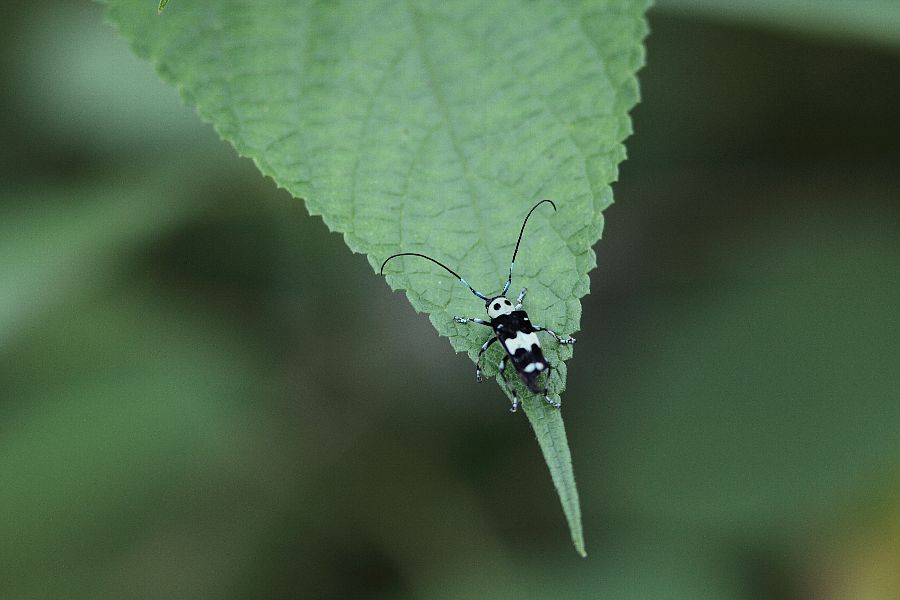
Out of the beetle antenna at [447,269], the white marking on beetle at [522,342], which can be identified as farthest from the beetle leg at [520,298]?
the white marking on beetle at [522,342]

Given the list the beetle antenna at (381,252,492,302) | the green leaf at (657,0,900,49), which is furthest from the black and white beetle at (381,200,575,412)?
the green leaf at (657,0,900,49)

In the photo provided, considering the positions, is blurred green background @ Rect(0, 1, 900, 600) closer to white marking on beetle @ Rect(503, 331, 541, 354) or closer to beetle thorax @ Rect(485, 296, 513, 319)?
white marking on beetle @ Rect(503, 331, 541, 354)

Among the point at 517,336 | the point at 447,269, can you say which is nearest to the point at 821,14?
the point at 517,336

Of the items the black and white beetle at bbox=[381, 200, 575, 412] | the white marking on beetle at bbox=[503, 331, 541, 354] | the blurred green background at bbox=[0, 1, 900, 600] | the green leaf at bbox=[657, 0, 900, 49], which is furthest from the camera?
the blurred green background at bbox=[0, 1, 900, 600]

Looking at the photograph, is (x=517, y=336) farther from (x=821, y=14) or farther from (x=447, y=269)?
(x=821, y=14)

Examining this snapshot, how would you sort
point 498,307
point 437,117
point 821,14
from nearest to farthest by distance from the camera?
point 437,117 → point 498,307 → point 821,14

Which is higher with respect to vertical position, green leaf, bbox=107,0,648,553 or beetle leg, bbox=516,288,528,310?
green leaf, bbox=107,0,648,553

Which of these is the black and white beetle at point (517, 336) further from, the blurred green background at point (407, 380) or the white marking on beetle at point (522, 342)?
the blurred green background at point (407, 380)
